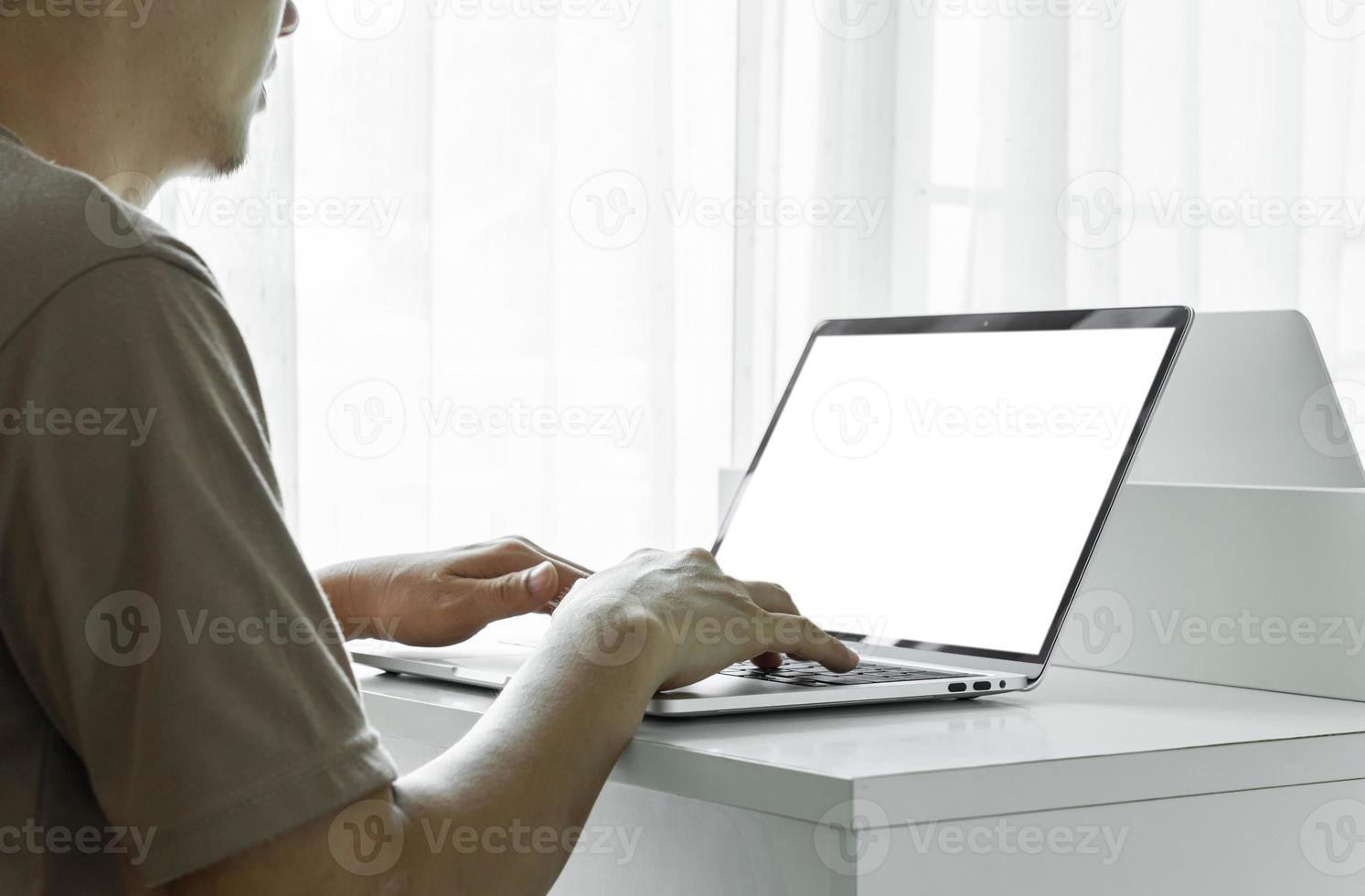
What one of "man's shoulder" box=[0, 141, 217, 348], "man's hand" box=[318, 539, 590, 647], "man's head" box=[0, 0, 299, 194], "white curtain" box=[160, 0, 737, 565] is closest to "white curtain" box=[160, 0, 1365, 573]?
"white curtain" box=[160, 0, 737, 565]

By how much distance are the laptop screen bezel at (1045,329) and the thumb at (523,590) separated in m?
0.20

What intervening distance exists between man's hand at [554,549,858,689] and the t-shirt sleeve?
0.64ft

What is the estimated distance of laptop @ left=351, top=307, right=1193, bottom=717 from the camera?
0.88 m

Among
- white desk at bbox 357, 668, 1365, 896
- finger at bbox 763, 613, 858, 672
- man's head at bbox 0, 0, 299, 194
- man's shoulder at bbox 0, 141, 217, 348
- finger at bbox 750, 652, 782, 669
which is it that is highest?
man's head at bbox 0, 0, 299, 194

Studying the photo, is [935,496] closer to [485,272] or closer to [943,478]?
[943,478]

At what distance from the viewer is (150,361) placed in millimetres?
534

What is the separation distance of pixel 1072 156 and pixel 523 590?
178cm

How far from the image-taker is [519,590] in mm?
940

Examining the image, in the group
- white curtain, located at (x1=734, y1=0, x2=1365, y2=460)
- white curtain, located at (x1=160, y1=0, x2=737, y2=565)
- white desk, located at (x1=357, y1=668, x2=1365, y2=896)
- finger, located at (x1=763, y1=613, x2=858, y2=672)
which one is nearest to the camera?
white desk, located at (x1=357, y1=668, x2=1365, y2=896)

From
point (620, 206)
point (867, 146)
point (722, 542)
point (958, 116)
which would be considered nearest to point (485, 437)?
point (620, 206)

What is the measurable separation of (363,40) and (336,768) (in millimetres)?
1290

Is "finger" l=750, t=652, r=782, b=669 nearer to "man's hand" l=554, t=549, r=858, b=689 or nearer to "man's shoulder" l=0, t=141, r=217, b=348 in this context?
"man's hand" l=554, t=549, r=858, b=689

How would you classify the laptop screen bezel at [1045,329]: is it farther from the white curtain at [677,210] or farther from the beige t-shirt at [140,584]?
the white curtain at [677,210]

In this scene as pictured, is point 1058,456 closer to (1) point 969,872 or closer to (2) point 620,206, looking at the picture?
(1) point 969,872
